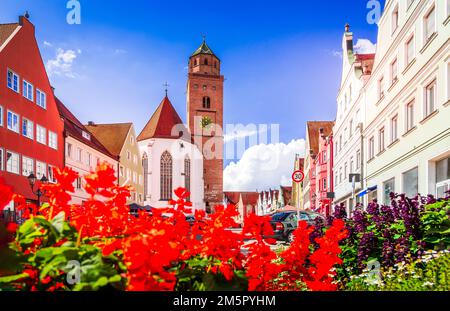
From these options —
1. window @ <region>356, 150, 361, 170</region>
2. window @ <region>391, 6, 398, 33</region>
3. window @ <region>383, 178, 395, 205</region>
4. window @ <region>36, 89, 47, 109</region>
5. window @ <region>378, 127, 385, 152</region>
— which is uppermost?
window @ <region>391, 6, 398, 33</region>

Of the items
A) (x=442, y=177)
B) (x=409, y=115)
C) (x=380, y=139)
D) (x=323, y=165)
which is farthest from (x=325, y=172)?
(x=442, y=177)

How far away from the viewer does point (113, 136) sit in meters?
38.7

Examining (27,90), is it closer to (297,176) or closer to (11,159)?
(11,159)

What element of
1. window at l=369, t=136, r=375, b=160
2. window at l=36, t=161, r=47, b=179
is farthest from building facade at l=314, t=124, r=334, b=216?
window at l=36, t=161, r=47, b=179

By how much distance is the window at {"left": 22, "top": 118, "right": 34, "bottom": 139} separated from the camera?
2057cm

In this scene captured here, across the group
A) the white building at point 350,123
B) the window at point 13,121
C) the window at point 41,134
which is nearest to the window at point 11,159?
the window at point 13,121

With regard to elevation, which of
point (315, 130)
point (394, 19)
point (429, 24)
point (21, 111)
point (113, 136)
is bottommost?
point (21, 111)

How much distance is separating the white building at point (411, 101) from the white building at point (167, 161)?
41871mm

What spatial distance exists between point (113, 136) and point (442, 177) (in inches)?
1234

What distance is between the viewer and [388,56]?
17.3 m

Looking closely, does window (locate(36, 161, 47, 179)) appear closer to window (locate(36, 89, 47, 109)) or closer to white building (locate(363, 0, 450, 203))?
window (locate(36, 89, 47, 109))

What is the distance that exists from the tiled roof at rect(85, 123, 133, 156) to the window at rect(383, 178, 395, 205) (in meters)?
25.2

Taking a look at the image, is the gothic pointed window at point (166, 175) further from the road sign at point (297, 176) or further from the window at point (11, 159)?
the road sign at point (297, 176)

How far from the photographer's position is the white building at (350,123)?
2241 cm
